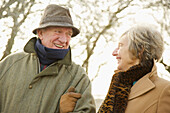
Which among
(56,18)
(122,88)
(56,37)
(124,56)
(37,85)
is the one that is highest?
(56,18)

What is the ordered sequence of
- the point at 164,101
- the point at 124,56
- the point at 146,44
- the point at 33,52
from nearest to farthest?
the point at 164,101 → the point at 146,44 → the point at 124,56 → the point at 33,52

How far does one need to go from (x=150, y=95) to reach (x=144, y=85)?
135 mm

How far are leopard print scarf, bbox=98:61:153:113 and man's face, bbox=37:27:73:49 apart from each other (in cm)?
96

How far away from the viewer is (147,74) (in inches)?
109

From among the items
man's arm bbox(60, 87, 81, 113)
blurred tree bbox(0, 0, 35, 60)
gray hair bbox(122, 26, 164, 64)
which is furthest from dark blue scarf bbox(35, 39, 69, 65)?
blurred tree bbox(0, 0, 35, 60)

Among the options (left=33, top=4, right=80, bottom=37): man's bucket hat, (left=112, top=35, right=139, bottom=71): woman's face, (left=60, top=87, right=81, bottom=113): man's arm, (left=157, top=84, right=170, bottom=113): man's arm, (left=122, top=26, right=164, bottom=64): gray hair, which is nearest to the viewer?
(left=157, top=84, right=170, bottom=113): man's arm

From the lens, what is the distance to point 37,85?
128 inches

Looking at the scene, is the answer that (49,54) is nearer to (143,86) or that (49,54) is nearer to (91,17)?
(143,86)

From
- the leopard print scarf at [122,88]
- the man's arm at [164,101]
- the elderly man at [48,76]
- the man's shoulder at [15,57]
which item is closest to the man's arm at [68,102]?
the elderly man at [48,76]

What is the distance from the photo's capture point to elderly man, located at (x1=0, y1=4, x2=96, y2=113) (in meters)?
3.14

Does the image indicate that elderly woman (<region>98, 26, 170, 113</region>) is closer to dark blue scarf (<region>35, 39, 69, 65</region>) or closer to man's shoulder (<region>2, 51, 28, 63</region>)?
dark blue scarf (<region>35, 39, 69, 65</region>)

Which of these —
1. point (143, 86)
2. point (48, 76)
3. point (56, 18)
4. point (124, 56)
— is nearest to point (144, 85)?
point (143, 86)

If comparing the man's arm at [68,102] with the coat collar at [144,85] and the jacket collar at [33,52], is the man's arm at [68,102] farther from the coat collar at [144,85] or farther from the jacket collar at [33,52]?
the coat collar at [144,85]

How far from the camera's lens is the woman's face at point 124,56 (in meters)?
2.86
